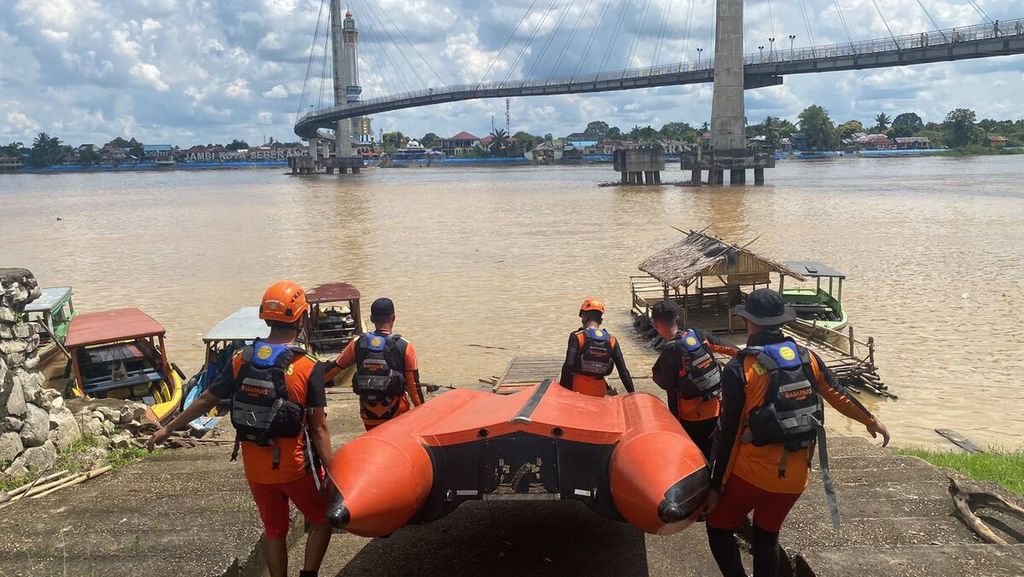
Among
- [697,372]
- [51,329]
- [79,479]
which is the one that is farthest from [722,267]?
[51,329]

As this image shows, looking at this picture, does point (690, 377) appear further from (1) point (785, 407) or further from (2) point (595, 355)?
(1) point (785, 407)

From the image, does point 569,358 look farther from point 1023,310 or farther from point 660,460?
point 1023,310

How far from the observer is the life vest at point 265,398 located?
3.54 metres

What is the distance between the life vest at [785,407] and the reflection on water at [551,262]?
21.8 ft

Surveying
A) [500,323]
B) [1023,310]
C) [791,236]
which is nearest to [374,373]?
[500,323]

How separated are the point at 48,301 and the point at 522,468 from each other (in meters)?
11.7

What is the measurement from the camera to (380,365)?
471cm

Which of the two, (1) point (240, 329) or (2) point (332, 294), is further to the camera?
(2) point (332, 294)

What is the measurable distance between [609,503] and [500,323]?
1223 centimetres

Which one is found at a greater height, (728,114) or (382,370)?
(728,114)

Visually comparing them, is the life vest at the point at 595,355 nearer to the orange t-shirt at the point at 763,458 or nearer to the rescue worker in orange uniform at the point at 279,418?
the orange t-shirt at the point at 763,458

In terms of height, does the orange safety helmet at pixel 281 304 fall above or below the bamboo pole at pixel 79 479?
above

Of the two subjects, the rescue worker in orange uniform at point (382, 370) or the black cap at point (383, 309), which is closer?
the rescue worker in orange uniform at point (382, 370)

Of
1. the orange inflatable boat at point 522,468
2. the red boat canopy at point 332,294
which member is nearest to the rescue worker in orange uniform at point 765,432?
the orange inflatable boat at point 522,468
